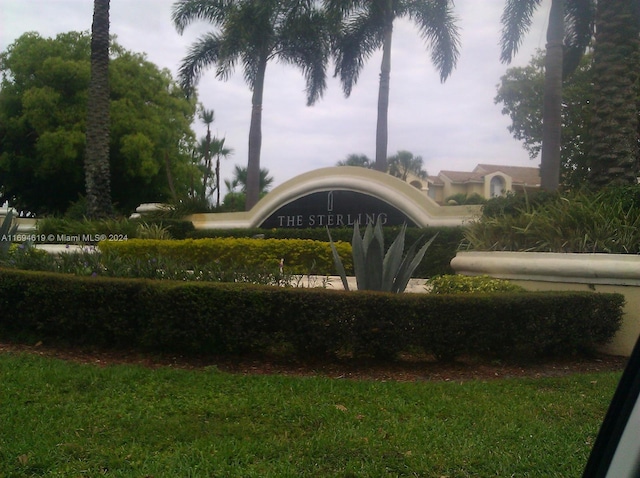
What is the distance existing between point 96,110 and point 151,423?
548 inches

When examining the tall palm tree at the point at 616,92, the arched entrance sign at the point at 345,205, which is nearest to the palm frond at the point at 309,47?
the arched entrance sign at the point at 345,205

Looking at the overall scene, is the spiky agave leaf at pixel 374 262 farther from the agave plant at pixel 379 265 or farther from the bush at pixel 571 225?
the bush at pixel 571 225

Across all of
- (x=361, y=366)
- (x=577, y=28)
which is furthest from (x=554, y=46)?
(x=361, y=366)

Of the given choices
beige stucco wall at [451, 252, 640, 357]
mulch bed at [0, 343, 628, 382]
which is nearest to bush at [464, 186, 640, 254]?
beige stucco wall at [451, 252, 640, 357]

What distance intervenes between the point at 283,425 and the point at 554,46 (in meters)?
12.7

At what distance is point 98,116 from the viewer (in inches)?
629

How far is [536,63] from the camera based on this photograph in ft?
87.5

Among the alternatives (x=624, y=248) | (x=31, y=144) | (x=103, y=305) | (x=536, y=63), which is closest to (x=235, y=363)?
(x=103, y=305)

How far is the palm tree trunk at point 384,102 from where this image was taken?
21844 millimetres

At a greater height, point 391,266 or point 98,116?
point 98,116

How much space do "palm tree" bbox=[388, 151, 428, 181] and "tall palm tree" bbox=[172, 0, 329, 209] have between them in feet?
111

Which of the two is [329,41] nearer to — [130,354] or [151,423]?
[130,354]

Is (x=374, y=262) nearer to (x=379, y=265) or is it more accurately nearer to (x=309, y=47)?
(x=379, y=265)

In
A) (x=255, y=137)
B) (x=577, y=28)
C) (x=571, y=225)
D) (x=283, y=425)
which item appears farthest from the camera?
(x=255, y=137)
